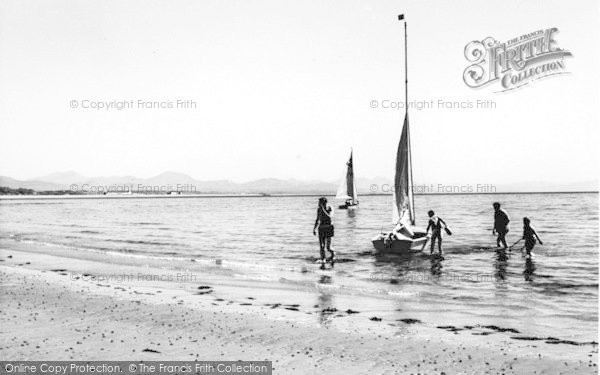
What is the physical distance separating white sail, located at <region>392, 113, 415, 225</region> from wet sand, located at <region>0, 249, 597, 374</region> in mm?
12726

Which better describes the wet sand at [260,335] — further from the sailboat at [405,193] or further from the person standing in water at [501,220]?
the sailboat at [405,193]

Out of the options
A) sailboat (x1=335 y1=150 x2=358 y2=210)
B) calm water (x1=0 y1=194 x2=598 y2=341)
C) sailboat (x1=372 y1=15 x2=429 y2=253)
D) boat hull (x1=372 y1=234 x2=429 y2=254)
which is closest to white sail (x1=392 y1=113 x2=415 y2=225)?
sailboat (x1=372 y1=15 x2=429 y2=253)

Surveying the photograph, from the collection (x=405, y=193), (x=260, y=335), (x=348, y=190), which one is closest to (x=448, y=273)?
(x=405, y=193)

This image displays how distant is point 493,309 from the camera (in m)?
11.9

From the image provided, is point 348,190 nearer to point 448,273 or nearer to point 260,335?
point 448,273

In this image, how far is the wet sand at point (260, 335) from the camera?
7.42 metres

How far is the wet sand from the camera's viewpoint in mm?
7422

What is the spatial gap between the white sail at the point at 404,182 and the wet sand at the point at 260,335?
12726 millimetres

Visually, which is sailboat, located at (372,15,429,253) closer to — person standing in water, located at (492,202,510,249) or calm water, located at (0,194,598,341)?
calm water, located at (0,194,598,341)

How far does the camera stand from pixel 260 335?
8.90 meters

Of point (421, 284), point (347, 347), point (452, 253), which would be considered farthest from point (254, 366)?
point (452, 253)

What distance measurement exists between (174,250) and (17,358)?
20887mm

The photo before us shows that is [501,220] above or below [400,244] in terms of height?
above

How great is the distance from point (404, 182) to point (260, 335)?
57.4ft
